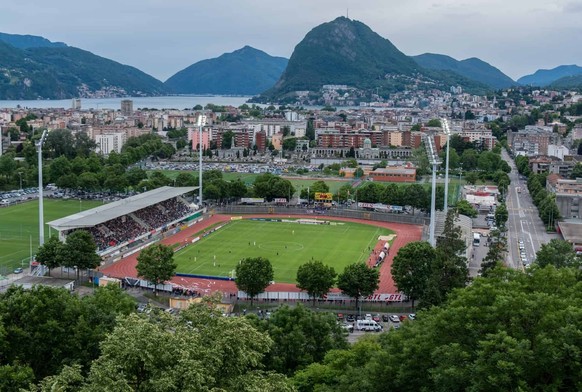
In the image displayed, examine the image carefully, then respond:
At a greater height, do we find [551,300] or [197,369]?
[551,300]

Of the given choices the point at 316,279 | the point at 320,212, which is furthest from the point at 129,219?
the point at 316,279

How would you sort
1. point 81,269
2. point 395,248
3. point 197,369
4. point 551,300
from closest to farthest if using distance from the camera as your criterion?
point 197,369 → point 551,300 → point 81,269 → point 395,248

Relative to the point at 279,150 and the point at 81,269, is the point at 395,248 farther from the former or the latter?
the point at 279,150

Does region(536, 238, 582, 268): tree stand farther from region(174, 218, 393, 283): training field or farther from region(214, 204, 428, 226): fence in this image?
region(214, 204, 428, 226): fence

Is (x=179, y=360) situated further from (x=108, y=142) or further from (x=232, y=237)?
(x=108, y=142)

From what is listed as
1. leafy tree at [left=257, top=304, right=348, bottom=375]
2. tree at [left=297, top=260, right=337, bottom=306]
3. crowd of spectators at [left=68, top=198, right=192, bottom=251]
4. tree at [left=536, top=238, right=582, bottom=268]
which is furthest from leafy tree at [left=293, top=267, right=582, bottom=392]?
crowd of spectators at [left=68, top=198, right=192, bottom=251]

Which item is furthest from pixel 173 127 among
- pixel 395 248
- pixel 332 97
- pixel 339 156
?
pixel 332 97
